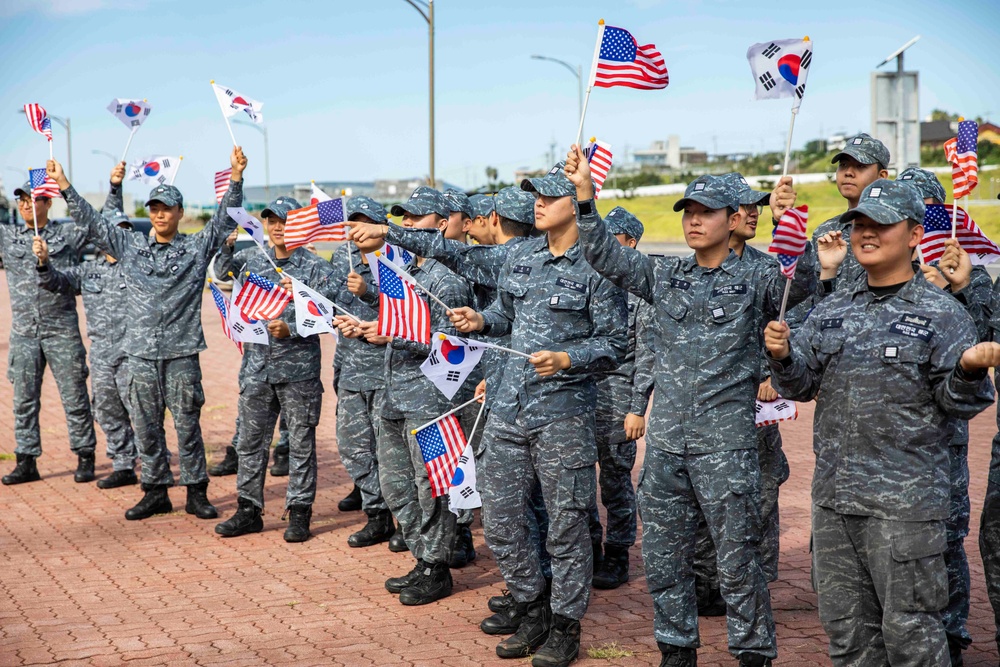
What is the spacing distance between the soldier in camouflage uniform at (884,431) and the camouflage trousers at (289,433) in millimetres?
4593

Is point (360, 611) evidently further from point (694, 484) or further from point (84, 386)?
point (84, 386)

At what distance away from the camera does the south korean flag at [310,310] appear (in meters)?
7.53

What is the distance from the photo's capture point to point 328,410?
1395 cm

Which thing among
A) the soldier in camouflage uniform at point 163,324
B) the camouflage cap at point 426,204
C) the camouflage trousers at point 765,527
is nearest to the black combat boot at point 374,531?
the soldier in camouflage uniform at point 163,324

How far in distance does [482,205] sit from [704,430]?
11.8ft

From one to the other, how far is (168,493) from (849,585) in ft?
22.4

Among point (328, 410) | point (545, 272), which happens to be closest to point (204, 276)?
point (545, 272)

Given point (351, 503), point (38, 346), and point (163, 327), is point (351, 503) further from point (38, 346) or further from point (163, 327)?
point (38, 346)

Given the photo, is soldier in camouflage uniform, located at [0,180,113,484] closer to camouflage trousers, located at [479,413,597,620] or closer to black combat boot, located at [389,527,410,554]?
black combat boot, located at [389,527,410,554]

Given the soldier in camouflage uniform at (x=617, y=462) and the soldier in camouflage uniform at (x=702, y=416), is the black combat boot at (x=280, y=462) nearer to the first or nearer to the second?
the soldier in camouflage uniform at (x=617, y=462)

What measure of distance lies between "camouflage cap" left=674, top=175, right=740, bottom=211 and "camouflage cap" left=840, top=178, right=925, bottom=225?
2.66 feet

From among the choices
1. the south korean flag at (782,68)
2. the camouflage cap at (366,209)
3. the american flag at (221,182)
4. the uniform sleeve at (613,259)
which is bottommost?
the uniform sleeve at (613,259)

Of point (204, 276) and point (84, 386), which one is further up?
point (204, 276)

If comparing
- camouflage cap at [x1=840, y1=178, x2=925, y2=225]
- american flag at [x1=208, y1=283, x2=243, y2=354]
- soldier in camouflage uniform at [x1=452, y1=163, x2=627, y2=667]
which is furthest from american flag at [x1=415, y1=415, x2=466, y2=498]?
camouflage cap at [x1=840, y1=178, x2=925, y2=225]
